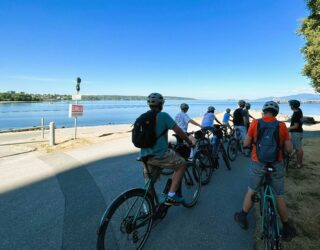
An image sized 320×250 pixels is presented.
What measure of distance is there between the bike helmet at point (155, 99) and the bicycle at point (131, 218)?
0.78 metres

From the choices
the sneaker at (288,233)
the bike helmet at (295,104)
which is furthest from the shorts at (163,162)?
the bike helmet at (295,104)

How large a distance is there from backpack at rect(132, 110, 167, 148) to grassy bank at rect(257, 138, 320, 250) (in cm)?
207

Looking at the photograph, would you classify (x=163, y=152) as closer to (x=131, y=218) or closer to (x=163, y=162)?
(x=163, y=162)

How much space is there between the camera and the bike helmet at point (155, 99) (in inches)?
126

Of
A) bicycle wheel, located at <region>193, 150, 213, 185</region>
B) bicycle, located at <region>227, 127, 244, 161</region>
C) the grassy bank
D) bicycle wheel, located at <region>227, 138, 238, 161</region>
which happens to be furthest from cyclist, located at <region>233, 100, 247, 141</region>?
bicycle wheel, located at <region>193, 150, 213, 185</region>

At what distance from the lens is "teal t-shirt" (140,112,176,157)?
10.2 ft

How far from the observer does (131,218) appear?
2.93 meters

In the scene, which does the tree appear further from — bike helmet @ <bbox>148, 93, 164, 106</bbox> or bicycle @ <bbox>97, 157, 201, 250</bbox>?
bicycle @ <bbox>97, 157, 201, 250</bbox>

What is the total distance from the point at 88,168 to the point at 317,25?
18.1m

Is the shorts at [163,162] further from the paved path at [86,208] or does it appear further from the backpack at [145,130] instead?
the paved path at [86,208]

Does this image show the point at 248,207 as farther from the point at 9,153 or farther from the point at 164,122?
the point at 9,153

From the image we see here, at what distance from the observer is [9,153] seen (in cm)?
975

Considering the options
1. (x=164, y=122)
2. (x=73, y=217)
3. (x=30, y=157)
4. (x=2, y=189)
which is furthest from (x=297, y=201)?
(x=30, y=157)

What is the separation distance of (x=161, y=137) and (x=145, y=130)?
28 centimetres
